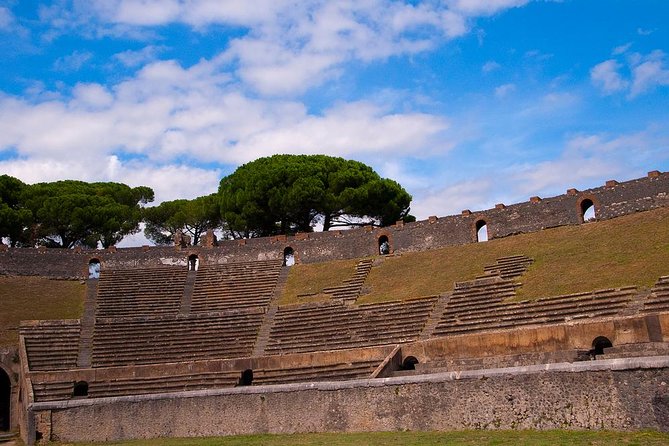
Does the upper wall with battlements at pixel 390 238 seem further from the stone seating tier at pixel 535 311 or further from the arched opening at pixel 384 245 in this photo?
the stone seating tier at pixel 535 311

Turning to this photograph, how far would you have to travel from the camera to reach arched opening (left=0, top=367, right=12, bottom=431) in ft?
99.6

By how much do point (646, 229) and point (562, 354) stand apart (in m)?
11.2

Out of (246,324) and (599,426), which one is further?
(246,324)

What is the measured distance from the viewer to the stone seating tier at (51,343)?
29244mm

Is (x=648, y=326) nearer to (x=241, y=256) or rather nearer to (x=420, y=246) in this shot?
(x=420, y=246)

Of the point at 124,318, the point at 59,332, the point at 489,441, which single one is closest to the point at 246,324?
the point at 124,318

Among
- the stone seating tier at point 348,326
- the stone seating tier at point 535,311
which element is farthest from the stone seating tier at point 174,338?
the stone seating tier at point 535,311

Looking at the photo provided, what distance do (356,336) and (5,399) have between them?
16186mm

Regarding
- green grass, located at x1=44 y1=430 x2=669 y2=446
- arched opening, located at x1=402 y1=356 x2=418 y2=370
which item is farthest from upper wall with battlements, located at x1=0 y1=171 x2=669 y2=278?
green grass, located at x1=44 y1=430 x2=669 y2=446

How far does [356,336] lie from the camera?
1087 inches

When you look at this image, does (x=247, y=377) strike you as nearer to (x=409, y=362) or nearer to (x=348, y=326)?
(x=348, y=326)

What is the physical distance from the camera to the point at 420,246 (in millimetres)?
36844

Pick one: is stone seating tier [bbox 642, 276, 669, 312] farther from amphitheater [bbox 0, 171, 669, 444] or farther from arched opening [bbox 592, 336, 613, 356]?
arched opening [bbox 592, 336, 613, 356]

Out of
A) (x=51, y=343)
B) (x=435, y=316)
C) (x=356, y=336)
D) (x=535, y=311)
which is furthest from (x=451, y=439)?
(x=51, y=343)
